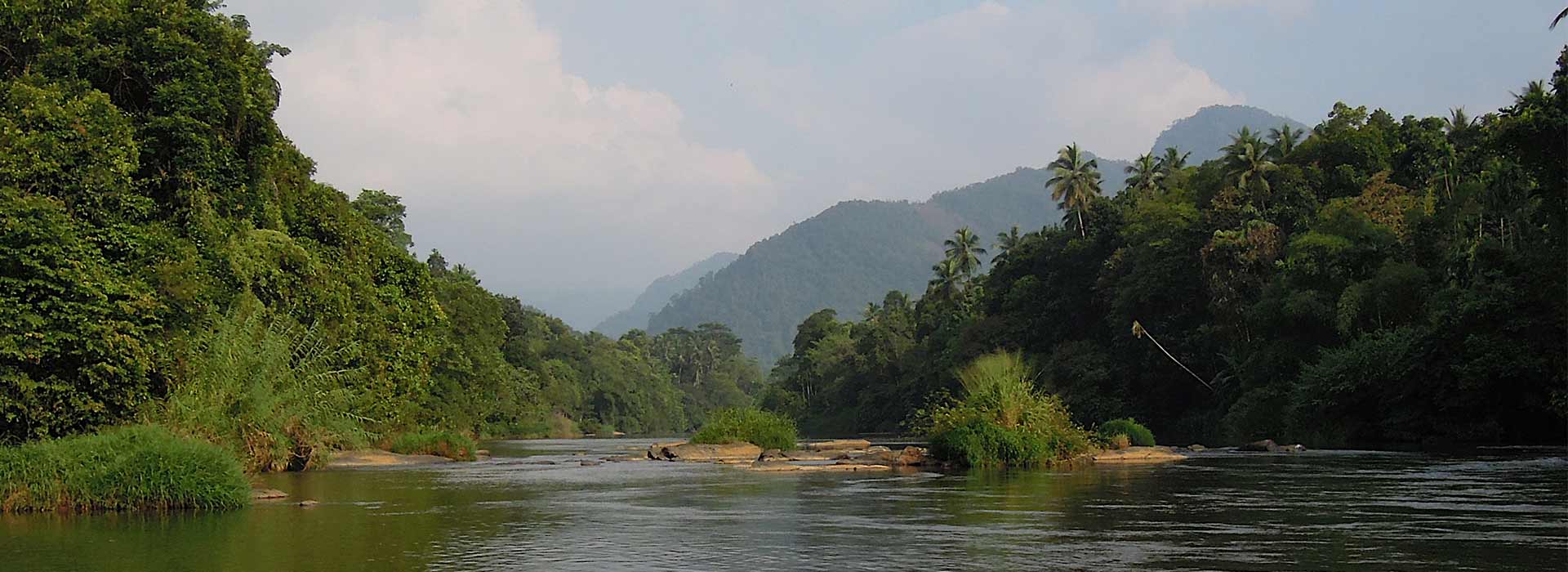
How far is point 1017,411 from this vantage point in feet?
118

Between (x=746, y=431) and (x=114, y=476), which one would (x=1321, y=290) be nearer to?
(x=746, y=431)

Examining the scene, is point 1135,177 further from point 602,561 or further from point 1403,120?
point 602,561

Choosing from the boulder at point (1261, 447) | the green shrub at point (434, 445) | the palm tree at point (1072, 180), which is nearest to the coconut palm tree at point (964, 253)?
the palm tree at point (1072, 180)

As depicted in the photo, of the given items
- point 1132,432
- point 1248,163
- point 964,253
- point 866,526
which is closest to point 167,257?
point 866,526

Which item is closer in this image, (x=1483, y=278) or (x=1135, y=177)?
(x=1483, y=278)

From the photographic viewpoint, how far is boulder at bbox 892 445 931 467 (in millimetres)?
36938

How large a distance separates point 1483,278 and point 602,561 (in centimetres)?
4042

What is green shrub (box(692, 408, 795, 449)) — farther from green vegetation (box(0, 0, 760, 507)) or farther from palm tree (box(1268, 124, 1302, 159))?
palm tree (box(1268, 124, 1302, 159))

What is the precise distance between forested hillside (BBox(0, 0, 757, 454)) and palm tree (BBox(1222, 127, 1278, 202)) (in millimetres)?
48365

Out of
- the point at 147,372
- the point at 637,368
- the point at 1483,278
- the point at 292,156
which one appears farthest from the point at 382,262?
the point at 637,368

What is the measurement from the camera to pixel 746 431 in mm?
46781

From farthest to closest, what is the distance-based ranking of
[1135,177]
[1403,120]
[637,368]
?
[637,368]
[1135,177]
[1403,120]

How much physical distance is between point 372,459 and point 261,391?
14.3m

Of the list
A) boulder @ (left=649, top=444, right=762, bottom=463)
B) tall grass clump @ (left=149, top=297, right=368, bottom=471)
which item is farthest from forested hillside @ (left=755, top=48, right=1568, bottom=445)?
tall grass clump @ (left=149, top=297, right=368, bottom=471)
